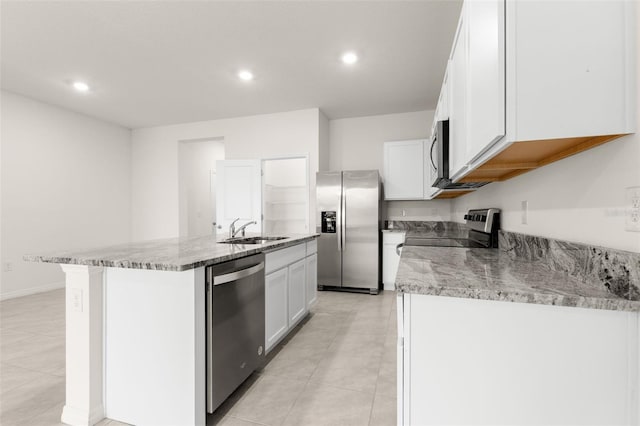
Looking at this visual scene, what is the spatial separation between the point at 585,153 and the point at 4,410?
318 centimetres

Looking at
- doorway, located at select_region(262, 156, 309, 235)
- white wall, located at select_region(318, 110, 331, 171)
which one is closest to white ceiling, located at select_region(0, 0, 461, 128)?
white wall, located at select_region(318, 110, 331, 171)

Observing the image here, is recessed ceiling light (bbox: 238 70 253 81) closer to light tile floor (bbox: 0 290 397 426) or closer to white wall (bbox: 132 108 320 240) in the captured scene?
white wall (bbox: 132 108 320 240)

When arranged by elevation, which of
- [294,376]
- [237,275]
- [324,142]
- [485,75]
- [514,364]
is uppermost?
[324,142]

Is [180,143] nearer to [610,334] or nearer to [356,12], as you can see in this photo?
[356,12]

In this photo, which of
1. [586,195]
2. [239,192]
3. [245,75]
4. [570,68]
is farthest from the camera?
[239,192]

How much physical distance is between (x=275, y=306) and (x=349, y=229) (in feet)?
7.05

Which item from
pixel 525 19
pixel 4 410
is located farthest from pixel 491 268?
pixel 4 410

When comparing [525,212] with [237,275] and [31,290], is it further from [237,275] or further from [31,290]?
[31,290]

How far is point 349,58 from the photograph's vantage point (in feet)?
10.3

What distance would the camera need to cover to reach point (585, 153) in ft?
3.70

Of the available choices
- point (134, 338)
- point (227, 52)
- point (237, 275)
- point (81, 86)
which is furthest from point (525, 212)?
point (81, 86)

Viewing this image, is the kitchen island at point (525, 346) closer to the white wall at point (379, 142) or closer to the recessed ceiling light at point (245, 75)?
the recessed ceiling light at point (245, 75)

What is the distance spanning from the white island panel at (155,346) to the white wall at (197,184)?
4228 millimetres

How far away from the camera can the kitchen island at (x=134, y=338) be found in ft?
4.91
